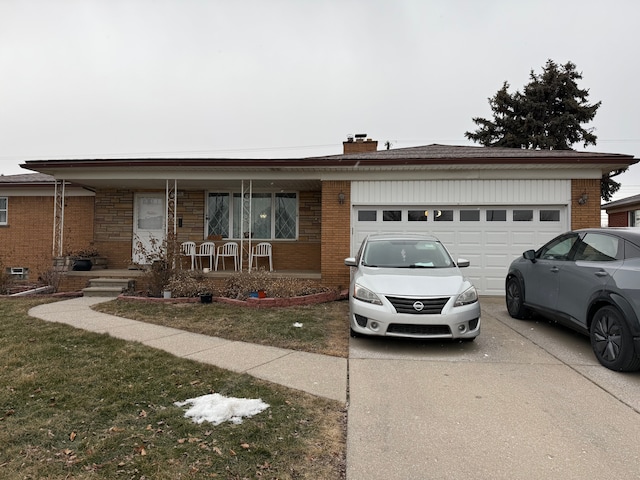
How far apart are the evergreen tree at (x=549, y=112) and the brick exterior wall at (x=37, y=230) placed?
25451 mm

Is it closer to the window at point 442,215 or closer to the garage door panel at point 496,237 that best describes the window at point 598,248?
the garage door panel at point 496,237

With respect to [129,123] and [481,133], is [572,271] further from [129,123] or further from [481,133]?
[481,133]

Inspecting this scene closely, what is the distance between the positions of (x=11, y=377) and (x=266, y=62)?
42.7ft

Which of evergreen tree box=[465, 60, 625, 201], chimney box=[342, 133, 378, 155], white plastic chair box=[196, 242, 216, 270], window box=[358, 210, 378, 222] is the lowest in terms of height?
white plastic chair box=[196, 242, 216, 270]

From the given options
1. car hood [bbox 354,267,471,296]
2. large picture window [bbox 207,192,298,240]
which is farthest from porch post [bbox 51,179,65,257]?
car hood [bbox 354,267,471,296]

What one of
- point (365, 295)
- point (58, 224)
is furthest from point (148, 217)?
point (365, 295)

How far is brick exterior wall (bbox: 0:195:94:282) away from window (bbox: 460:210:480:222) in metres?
11.1

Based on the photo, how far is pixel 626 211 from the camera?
55.6 ft

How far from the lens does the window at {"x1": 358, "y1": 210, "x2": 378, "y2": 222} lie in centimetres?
949

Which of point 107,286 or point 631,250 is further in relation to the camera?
point 107,286

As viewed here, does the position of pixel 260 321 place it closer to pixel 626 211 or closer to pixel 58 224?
pixel 58 224

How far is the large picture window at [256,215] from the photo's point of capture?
11.3m

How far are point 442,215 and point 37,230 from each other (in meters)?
12.5

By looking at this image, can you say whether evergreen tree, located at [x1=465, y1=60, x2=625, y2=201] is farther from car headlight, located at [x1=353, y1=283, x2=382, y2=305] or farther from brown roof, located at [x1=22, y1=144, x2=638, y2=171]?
car headlight, located at [x1=353, y1=283, x2=382, y2=305]
